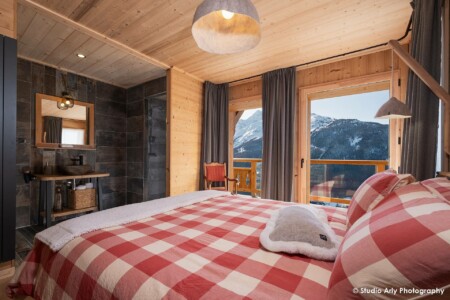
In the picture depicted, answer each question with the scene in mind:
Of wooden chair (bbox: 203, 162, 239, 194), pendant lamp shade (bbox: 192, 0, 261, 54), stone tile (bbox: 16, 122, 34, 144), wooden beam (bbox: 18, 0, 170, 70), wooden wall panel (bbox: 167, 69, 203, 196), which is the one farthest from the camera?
wooden chair (bbox: 203, 162, 239, 194)

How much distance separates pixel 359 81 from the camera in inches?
120

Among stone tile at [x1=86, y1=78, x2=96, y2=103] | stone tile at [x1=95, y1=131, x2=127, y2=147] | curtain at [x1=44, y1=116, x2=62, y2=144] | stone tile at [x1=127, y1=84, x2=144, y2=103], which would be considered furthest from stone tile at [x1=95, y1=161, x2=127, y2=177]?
stone tile at [x1=127, y1=84, x2=144, y2=103]

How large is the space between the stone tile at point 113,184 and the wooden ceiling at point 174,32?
2.08 m

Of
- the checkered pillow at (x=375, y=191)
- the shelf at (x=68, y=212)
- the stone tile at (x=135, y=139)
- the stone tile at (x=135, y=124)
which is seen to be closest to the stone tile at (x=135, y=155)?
the stone tile at (x=135, y=139)

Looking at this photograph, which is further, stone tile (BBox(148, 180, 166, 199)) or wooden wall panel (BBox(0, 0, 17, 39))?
stone tile (BBox(148, 180, 166, 199))

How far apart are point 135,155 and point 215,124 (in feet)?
5.86

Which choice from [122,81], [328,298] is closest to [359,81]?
[328,298]

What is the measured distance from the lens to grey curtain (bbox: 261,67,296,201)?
3.44 m

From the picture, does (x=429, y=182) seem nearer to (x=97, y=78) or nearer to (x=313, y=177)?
(x=313, y=177)

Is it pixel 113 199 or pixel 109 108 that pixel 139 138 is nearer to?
pixel 109 108

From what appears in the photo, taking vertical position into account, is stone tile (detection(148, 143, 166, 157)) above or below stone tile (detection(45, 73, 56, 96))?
below

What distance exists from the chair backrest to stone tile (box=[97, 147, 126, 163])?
196cm

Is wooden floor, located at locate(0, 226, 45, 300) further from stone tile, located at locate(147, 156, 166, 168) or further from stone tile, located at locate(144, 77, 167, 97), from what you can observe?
stone tile, located at locate(144, 77, 167, 97)

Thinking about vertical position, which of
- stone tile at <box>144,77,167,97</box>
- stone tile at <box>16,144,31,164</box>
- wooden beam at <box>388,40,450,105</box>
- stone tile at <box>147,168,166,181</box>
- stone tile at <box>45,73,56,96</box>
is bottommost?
stone tile at <box>147,168,166,181</box>
